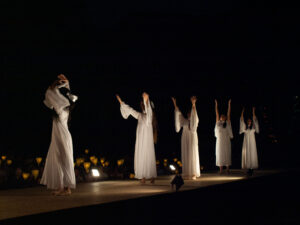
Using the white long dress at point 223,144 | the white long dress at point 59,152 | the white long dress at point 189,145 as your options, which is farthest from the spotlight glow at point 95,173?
the white long dress at point 223,144

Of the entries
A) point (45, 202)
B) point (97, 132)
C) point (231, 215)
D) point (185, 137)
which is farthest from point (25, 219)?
point (97, 132)

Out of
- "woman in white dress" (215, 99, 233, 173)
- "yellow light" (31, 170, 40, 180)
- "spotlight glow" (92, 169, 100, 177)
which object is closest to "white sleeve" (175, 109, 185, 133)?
"spotlight glow" (92, 169, 100, 177)

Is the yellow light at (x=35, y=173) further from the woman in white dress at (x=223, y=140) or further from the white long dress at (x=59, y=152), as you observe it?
the woman in white dress at (x=223, y=140)

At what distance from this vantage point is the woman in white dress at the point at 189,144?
12836 millimetres

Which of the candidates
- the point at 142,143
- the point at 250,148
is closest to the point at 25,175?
the point at 142,143

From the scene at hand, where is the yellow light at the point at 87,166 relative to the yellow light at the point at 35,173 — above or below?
above

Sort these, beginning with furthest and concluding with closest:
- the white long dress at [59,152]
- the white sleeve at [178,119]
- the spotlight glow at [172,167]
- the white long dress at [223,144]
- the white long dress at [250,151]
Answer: the white long dress at [250,151]
the white long dress at [223,144]
the spotlight glow at [172,167]
the white sleeve at [178,119]
the white long dress at [59,152]

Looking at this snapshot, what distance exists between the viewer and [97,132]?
15703 mm

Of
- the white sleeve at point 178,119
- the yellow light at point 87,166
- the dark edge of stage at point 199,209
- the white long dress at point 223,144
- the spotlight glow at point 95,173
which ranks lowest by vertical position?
the dark edge of stage at point 199,209

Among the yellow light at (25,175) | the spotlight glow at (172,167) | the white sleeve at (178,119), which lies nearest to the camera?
the yellow light at (25,175)

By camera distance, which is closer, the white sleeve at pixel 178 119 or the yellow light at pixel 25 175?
the yellow light at pixel 25 175

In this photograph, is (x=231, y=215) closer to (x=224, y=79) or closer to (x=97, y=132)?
(x=97, y=132)

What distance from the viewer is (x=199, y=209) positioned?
26.5ft

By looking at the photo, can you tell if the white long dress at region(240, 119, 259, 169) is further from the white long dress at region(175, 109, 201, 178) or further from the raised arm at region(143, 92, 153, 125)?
the raised arm at region(143, 92, 153, 125)
